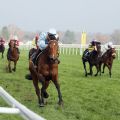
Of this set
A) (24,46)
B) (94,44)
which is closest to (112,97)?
(94,44)

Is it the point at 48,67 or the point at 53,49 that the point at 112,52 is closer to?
the point at 48,67

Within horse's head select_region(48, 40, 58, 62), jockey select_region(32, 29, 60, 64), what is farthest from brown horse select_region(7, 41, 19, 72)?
horse's head select_region(48, 40, 58, 62)

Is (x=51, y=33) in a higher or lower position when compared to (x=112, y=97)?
higher

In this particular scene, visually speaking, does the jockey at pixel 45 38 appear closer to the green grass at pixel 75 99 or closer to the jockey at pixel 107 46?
the green grass at pixel 75 99

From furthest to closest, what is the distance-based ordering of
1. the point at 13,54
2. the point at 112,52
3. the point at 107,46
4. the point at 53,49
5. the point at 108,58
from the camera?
1. the point at 13,54
2. the point at 107,46
3. the point at 108,58
4. the point at 112,52
5. the point at 53,49

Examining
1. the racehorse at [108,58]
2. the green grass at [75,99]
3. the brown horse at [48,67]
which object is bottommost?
the green grass at [75,99]

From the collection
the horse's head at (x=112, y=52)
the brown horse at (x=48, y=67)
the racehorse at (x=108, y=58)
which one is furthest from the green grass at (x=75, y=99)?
the racehorse at (x=108, y=58)

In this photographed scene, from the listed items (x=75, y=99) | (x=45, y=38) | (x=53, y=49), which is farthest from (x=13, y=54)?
(x=53, y=49)

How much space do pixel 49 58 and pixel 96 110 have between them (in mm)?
1742

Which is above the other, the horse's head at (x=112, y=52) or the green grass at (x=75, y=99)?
the horse's head at (x=112, y=52)

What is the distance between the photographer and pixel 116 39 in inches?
5556

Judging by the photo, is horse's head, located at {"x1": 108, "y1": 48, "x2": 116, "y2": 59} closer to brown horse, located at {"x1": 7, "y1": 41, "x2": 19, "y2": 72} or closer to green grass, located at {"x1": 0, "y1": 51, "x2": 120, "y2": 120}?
green grass, located at {"x1": 0, "y1": 51, "x2": 120, "y2": 120}

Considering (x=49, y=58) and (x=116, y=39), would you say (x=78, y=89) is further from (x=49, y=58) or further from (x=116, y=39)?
(x=116, y=39)

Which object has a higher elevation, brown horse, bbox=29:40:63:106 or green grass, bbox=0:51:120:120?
brown horse, bbox=29:40:63:106
